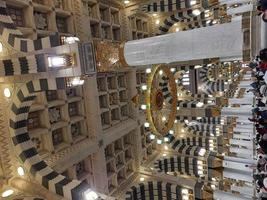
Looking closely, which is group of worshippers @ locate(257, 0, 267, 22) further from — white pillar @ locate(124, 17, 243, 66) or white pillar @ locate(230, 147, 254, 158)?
white pillar @ locate(230, 147, 254, 158)

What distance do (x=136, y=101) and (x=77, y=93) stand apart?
13.0 feet

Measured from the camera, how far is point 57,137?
1223 cm

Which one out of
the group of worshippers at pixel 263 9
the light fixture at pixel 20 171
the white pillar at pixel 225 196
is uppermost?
the group of worshippers at pixel 263 9

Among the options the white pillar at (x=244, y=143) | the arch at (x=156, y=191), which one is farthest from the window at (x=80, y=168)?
the white pillar at (x=244, y=143)

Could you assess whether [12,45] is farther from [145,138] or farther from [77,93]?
[145,138]

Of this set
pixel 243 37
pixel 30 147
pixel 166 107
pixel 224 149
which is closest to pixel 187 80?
pixel 224 149

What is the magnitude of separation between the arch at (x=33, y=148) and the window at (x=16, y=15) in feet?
11.4

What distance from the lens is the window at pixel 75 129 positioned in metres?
13.1

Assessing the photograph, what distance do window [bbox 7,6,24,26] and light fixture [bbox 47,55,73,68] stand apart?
13.2 ft

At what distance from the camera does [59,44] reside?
7801 millimetres

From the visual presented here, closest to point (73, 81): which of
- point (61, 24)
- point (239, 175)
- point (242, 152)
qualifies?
point (61, 24)

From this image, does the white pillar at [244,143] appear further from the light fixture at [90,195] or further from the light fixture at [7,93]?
the light fixture at [7,93]

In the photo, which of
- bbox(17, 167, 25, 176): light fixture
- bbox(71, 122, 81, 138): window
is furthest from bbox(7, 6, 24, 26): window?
bbox(17, 167, 25, 176): light fixture

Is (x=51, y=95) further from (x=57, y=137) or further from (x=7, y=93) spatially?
(x=7, y=93)
